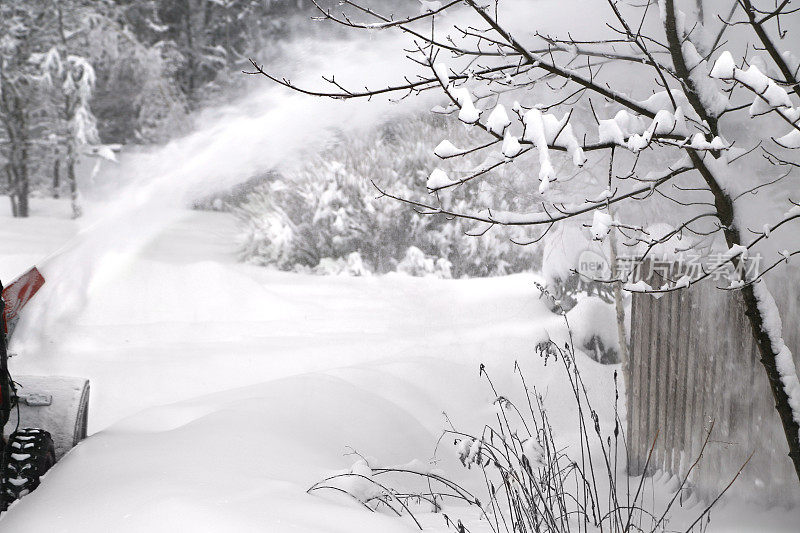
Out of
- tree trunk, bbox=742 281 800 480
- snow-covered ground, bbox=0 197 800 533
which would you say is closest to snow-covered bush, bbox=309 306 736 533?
snow-covered ground, bbox=0 197 800 533

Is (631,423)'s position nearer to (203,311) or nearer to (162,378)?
(162,378)

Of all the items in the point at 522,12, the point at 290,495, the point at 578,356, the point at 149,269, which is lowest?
the point at 578,356

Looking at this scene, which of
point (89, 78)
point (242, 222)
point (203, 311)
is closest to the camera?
point (203, 311)

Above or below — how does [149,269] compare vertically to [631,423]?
above

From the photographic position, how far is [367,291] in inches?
240

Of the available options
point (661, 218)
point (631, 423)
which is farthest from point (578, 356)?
point (661, 218)

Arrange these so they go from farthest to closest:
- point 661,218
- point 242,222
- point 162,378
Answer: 1. point 242,222
2. point 162,378
3. point 661,218

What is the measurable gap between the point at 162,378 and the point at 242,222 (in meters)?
1.86

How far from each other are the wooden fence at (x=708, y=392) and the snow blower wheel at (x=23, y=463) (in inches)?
100

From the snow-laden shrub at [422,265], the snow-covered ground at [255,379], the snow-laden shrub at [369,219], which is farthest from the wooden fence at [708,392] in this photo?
the snow-laden shrub at [422,265]

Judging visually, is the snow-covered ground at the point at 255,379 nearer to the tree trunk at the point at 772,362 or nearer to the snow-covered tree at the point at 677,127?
the tree trunk at the point at 772,362

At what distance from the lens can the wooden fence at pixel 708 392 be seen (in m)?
2.62

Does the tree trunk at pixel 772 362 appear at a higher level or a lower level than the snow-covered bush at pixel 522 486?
higher

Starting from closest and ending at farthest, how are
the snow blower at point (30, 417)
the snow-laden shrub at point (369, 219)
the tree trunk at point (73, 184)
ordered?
the snow blower at point (30, 417) → the snow-laden shrub at point (369, 219) → the tree trunk at point (73, 184)
